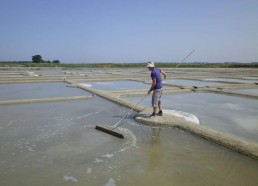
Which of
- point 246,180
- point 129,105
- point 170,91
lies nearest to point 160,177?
point 246,180

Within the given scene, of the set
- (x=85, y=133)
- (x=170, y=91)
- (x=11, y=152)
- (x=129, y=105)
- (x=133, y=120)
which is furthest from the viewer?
(x=170, y=91)

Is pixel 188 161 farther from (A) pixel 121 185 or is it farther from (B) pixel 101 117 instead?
(B) pixel 101 117

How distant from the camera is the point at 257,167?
3.00 m

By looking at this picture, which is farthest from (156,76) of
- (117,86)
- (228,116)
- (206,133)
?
(117,86)

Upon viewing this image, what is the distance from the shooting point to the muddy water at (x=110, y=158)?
2.72 metres

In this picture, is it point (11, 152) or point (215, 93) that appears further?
point (215, 93)

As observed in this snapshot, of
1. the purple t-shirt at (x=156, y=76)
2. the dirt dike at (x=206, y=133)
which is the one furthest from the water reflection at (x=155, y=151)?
the purple t-shirt at (x=156, y=76)

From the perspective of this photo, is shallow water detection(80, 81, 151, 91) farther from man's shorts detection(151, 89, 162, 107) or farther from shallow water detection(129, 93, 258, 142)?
man's shorts detection(151, 89, 162, 107)

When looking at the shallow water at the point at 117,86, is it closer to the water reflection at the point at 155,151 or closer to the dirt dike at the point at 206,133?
the dirt dike at the point at 206,133

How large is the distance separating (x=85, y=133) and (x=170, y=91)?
638 cm

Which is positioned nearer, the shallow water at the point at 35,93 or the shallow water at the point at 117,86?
the shallow water at the point at 35,93

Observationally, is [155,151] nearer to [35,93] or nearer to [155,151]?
[155,151]

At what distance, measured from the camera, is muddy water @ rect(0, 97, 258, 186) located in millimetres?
2722

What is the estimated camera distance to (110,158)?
3291 millimetres
